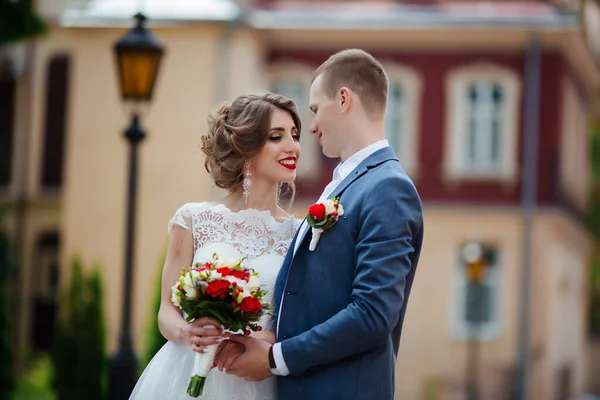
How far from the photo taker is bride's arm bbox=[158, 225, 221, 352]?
4723 mm

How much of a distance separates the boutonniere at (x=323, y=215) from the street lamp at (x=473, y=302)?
59.6 ft

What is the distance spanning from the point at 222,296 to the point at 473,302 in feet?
65.9

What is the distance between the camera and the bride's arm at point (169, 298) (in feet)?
15.5

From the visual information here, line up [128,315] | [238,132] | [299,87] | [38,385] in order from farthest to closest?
1. [299,87]
2. [38,385]
3. [128,315]
4. [238,132]

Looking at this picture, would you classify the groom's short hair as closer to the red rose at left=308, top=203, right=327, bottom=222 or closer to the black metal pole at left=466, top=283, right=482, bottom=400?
the red rose at left=308, top=203, right=327, bottom=222

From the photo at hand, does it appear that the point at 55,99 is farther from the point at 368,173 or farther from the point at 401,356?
the point at 368,173

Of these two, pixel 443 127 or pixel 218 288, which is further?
pixel 443 127

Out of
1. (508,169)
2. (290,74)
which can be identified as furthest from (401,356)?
(290,74)

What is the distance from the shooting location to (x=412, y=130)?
26.8 m

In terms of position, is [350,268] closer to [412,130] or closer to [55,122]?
[412,130]

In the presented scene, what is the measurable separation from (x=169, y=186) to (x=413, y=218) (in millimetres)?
21627

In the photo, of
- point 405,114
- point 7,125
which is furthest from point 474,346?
point 7,125

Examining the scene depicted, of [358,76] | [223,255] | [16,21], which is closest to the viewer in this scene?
[358,76]

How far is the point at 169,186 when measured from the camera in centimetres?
2592
